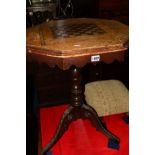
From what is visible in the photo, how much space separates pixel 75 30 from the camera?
6.18 ft

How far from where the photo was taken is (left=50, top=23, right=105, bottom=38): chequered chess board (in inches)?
70.3

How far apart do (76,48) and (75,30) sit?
1.38ft

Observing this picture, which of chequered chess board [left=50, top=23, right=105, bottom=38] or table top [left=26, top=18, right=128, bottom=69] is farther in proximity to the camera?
chequered chess board [left=50, top=23, right=105, bottom=38]

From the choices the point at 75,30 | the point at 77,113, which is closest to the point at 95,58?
the point at 75,30

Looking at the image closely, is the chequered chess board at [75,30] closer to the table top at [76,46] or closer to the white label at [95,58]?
the table top at [76,46]

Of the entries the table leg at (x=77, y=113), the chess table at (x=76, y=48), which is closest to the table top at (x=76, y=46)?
the chess table at (x=76, y=48)

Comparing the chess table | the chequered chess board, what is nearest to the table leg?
the chess table

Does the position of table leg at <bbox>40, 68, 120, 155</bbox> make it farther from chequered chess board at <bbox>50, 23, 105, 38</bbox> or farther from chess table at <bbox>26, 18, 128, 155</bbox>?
chequered chess board at <bbox>50, 23, 105, 38</bbox>

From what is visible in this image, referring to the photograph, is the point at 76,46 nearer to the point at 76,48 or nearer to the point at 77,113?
the point at 76,48

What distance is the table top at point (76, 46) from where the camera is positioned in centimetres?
150
